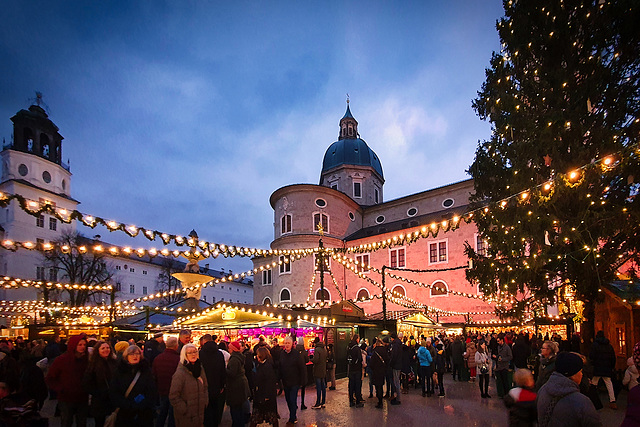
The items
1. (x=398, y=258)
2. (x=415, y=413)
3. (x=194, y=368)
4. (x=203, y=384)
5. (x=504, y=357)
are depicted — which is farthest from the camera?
(x=398, y=258)

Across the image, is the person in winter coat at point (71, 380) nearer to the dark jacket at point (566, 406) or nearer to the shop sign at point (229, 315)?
the dark jacket at point (566, 406)

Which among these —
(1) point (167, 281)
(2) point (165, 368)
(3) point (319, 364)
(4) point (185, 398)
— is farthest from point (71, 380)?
(1) point (167, 281)

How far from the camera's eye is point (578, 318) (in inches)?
566

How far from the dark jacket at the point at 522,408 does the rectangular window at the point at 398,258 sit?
32.4 m

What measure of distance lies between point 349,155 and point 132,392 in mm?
46130

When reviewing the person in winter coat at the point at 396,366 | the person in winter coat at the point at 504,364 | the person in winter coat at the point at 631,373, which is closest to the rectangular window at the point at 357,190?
the person in winter coat at the point at 396,366

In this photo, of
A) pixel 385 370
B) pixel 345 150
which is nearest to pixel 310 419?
pixel 385 370

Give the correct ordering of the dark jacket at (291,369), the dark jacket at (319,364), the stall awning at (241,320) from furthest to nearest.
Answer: the stall awning at (241,320), the dark jacket at (319,364), the dark jacket at (291,369)

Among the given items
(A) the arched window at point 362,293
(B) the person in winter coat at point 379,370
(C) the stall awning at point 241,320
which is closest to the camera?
(B) the person in winter coat at point 379,370

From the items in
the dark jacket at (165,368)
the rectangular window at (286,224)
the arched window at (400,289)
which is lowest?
the arched window at (400,289)

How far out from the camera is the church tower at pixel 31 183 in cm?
4053

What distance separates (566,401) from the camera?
3160mm

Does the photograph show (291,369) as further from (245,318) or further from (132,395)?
(245,318)

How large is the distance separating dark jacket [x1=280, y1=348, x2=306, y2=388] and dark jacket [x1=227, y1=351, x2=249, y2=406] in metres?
1.40
